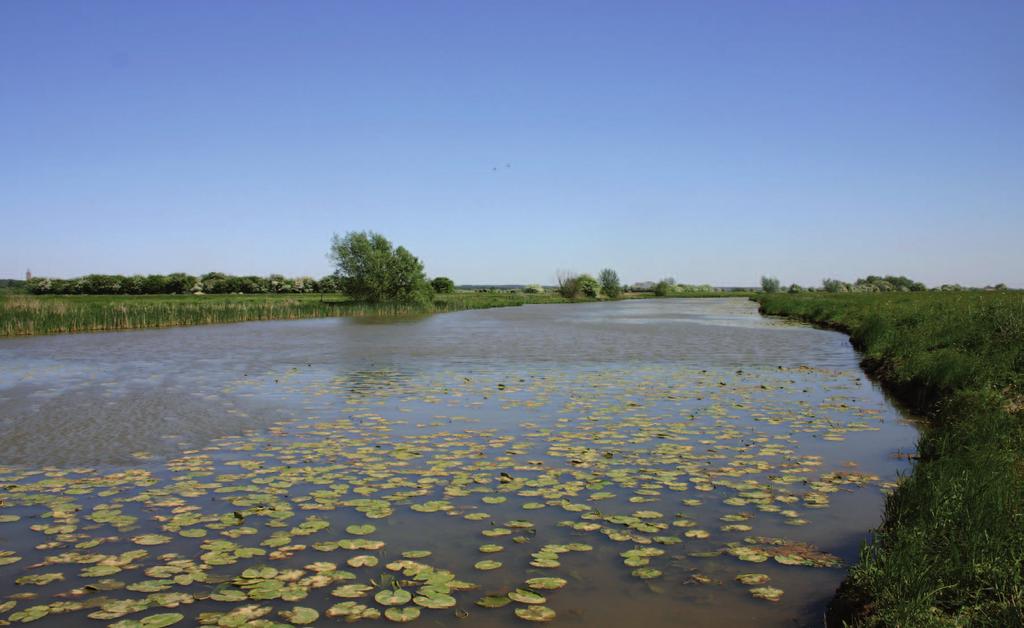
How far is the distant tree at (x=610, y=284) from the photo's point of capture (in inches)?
4690

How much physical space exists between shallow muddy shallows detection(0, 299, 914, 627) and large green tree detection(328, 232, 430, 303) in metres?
42.2

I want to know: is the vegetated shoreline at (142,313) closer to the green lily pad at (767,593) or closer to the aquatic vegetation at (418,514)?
the aquatic vegetation at (418,514)

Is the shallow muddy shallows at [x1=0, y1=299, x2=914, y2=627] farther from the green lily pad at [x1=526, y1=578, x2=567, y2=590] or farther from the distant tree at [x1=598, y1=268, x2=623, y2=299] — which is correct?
the distant tree at [x1=598, y1=268, x2=623, y2=299]

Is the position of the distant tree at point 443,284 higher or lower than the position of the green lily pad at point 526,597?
higher

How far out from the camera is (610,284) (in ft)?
393

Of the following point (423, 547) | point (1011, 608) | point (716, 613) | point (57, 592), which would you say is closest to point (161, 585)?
point (57, 592)

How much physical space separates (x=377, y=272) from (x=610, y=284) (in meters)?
70.2

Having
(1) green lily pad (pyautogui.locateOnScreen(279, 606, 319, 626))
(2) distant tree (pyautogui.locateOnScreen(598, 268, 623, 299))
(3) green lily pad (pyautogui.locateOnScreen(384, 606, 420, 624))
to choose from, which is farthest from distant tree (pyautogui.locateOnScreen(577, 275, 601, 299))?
(1) green lily pad (pyautogui.locateOnScreen(279, 606, 319, 626))

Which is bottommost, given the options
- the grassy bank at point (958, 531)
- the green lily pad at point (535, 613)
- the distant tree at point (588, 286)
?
the green lily pad at point (535, 613)

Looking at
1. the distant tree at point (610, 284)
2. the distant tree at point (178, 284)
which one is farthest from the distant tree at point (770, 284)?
the distant tree at point (178, 284)

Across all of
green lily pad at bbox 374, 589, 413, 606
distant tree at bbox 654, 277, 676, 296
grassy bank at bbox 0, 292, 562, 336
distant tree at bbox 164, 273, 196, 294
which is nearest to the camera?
green lily pad at bbox 374, 589, 413, 606

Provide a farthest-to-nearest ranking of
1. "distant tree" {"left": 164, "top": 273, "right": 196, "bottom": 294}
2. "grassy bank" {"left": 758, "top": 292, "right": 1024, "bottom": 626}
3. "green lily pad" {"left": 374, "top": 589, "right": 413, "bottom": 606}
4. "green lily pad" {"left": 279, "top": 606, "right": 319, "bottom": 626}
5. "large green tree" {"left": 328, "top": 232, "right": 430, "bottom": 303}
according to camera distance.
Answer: "distant tree" {"left": 164, "top": 273, "right": 196, "bottom": 294} < "large green tree" {"left": 328, "top": 232, "right": 430, "bottom": 303} < "green lily pad" {"left": 374, "top": 589, "right": 413, "bottom": 606} < "green lily pad" {"left": 279, "top": 606, "right": 319, "bottom": 626} < "grassy bank" {"left": 758, "top": 292, "right": 1024, "bottom": 626}

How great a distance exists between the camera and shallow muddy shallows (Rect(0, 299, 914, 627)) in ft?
15.3

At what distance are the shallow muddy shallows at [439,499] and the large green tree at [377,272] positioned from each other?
4217 centimetres
